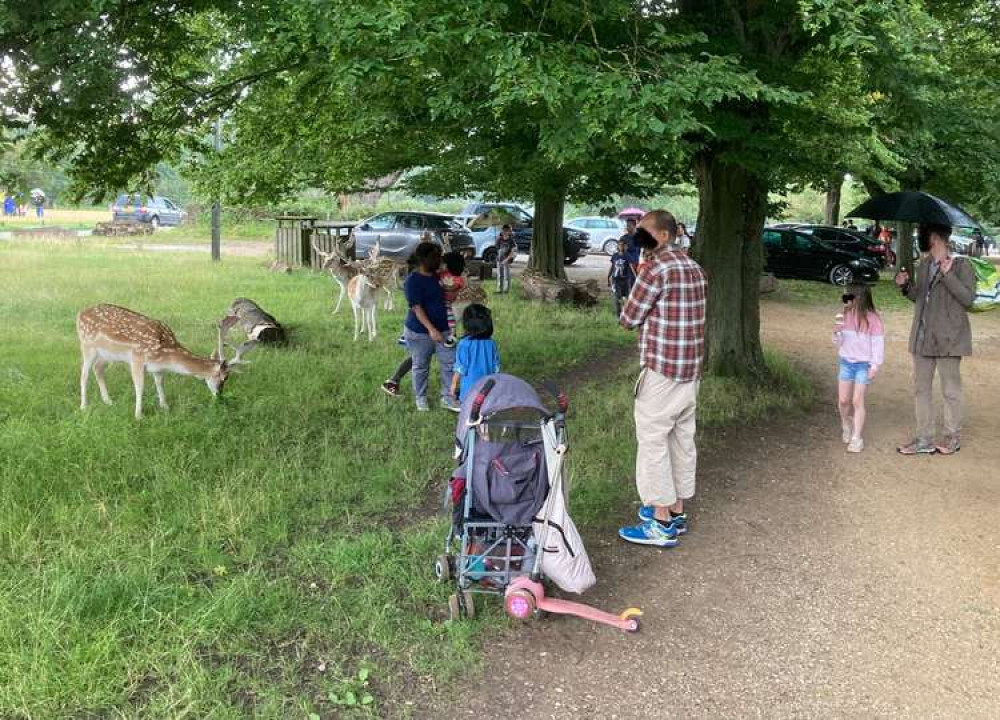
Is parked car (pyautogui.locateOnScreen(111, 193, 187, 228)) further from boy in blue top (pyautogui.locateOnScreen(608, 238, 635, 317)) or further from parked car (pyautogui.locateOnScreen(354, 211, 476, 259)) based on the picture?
boy in blue top (pyautogui.locateOnScreen(608, 238, 635, 317))

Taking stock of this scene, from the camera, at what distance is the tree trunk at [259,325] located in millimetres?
10906

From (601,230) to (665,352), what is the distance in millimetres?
29380

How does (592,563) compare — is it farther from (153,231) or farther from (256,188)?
(153,231)

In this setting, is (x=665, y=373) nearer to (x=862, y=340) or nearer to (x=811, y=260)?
(x=862, y=340)

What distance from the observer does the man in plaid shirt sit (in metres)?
4.61

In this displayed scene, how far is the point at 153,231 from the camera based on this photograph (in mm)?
37125

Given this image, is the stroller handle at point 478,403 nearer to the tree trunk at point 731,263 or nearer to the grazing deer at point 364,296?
the tree trunk at point 731,263

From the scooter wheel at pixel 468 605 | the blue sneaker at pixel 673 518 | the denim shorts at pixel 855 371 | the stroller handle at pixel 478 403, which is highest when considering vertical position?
the stroller handle at pixel 478 403

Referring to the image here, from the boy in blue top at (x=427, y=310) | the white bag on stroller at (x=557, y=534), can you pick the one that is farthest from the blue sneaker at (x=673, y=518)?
the boy in blue top at (x=427, y=310)

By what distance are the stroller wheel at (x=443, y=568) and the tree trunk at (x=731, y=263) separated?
218 inches

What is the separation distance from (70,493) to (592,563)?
3.41 m

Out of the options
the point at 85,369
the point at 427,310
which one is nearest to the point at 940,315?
the point at 427,310

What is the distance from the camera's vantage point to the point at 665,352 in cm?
463

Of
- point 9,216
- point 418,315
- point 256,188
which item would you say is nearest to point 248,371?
point 256,188
